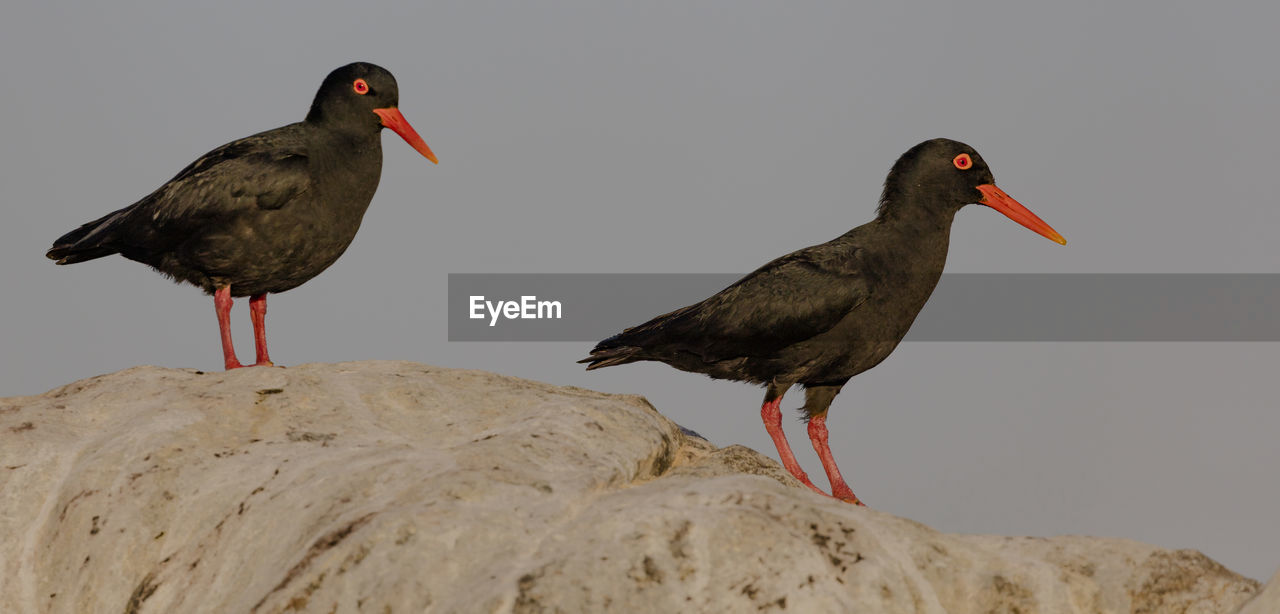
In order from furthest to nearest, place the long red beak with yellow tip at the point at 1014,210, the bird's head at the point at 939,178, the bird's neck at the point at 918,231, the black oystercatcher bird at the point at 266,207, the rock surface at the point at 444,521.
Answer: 1. the long red beak with yellow tip at the point at 1014,210
2. the bird's head at the point at 939,178
3. the black oystercatcher bird at the point at 266,207
4. the bird's neck at the point at 918,231
5. the rock surface at the point at 444,521

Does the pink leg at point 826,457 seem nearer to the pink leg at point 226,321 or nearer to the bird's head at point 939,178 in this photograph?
the bird's head at point 939,178

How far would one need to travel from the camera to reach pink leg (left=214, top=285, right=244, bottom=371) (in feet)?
35.0

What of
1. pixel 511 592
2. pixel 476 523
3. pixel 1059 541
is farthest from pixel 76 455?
pixel 1059 541

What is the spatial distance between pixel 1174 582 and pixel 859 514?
171cm

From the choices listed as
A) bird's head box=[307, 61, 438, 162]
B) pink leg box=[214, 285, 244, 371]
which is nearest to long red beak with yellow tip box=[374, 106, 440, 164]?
bird's head box=[307, 61, 438, 162]

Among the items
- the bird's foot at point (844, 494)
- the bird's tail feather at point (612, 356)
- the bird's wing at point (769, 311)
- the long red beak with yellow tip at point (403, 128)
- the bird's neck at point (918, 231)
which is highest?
the long red beak with yellow tip at point (403, 128)

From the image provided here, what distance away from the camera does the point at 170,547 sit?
24.7 ft

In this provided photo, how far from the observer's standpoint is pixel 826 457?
10664 millimetres

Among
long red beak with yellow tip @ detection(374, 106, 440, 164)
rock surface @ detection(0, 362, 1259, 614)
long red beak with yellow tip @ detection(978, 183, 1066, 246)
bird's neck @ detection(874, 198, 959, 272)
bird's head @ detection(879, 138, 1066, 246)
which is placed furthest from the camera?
long red beak with yellow tip @ detection(374, 106, 440, 164)

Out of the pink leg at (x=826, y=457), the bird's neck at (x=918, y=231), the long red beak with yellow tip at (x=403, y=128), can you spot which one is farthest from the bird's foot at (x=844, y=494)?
the long red beak with yellow tip at (x=403, y=128)

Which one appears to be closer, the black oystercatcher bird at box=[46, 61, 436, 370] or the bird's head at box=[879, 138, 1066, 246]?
the black oystercatcher bird at box=[46, 61, 436, 370]

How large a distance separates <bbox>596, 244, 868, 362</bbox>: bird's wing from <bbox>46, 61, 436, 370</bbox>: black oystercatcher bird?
2.66 metres

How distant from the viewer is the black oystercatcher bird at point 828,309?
10.3 meters

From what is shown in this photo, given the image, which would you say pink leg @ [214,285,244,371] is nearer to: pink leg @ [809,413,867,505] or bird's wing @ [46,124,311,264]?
bird's wing @ [46,124,311,264]
